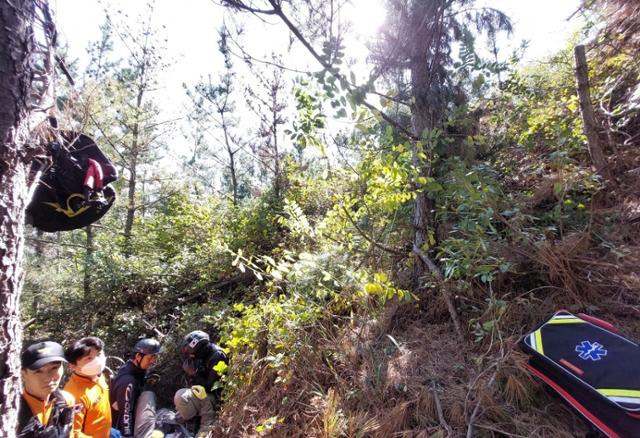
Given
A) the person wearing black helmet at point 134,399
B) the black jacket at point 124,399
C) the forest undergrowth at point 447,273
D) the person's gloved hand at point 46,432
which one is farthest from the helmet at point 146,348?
the person's gloved hand at point 46,432

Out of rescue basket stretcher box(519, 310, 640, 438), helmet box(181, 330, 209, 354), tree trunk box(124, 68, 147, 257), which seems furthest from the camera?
tree trunk box(124, 68, 147, 257)

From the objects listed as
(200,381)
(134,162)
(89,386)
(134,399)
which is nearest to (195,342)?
(200,381)

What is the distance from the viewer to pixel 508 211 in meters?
2.65

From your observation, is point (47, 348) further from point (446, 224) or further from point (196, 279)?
point (196, 279)

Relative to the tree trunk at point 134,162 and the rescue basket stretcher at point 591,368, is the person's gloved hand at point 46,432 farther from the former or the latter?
the tree trunk at point 134,162

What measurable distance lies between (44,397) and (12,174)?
1388 millimetres

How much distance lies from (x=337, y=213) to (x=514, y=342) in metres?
1.71

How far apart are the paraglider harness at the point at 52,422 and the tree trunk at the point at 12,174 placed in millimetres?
686

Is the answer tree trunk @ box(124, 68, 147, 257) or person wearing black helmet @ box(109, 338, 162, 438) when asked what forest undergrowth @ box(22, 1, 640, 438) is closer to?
person wearing black helmet @ box(109, 338, 162, 438)

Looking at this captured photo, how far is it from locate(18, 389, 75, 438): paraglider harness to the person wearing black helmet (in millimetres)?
1098

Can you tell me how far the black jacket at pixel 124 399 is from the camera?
9.98 feet

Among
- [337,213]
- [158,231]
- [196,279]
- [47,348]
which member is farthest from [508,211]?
[158,231]

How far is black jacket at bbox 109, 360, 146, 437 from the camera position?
3041 millimetres

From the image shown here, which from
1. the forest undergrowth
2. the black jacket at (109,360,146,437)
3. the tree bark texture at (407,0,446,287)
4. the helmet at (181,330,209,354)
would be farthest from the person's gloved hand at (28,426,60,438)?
the tree bark texture at (407,0,446,287)
